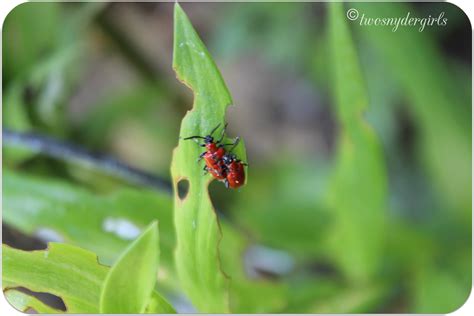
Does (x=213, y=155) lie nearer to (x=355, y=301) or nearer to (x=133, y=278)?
(x=133, y=278)

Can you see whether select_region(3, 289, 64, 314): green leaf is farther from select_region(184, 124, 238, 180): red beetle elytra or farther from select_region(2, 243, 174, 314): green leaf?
select_region(184, 124, 238, 180): red beetle elytra

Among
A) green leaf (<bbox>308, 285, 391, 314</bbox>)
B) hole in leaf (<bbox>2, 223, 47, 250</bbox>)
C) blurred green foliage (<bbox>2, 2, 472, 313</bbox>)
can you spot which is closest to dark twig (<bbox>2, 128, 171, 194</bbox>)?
blurred green foliage (<bbox>2, 2, 472, 313</bbox>)

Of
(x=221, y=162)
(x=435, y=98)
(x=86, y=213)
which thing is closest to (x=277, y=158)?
(x=435, y=98)

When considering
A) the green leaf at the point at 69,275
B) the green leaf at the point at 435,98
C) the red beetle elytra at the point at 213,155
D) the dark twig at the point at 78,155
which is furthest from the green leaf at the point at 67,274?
the green leaf at the point at 435,98

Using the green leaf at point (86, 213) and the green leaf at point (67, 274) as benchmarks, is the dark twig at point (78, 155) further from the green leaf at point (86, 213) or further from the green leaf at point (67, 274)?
the green leaf at point (67, 274)

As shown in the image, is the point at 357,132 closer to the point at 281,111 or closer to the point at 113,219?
the point at 113,219

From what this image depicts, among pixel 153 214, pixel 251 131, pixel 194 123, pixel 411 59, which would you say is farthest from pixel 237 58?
pixel 194 123
